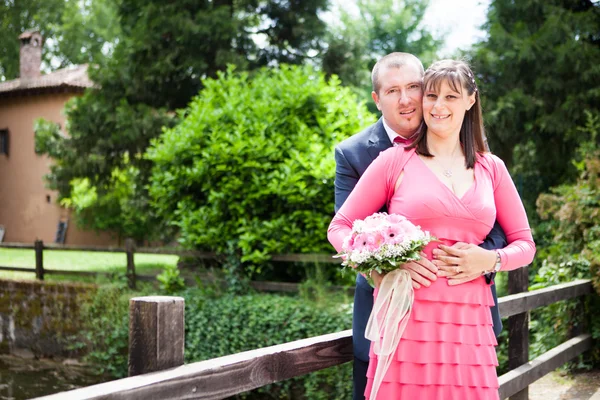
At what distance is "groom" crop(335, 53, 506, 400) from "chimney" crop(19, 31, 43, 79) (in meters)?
29.8

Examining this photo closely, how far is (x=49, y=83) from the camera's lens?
26.5 meters

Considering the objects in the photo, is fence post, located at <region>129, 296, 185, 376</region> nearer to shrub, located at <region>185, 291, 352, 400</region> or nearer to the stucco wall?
shrub, located at <region>185, 291, 352, 400</region>

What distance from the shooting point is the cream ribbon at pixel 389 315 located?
251 cm

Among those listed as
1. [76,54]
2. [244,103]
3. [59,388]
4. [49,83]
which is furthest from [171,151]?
[76,54]

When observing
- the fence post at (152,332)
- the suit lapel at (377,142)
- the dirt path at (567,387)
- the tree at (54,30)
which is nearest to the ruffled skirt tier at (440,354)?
the suit lapel at (377,142)

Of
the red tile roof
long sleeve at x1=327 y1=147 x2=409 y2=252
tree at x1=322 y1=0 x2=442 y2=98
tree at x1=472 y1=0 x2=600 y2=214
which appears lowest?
long sleeve at x1=327 y1=147 x2=409 y2=252

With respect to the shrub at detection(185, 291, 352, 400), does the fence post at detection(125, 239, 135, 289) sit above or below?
above

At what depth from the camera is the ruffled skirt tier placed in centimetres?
253

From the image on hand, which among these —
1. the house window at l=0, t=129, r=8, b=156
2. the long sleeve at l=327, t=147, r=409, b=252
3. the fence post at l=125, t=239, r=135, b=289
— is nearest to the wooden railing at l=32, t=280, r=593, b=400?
the long sleeve at l=327, t=147, r=409, b=252

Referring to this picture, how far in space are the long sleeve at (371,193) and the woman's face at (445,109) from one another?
0.17m

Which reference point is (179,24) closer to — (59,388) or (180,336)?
(59,388)

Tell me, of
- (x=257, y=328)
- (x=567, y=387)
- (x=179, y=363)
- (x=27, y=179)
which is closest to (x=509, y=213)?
(x=179, y=363)

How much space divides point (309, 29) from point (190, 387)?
14.5 meters

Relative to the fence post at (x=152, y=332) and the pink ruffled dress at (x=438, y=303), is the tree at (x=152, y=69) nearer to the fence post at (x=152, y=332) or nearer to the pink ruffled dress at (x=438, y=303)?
the pink ruffled dress at (x=438, y=303)
